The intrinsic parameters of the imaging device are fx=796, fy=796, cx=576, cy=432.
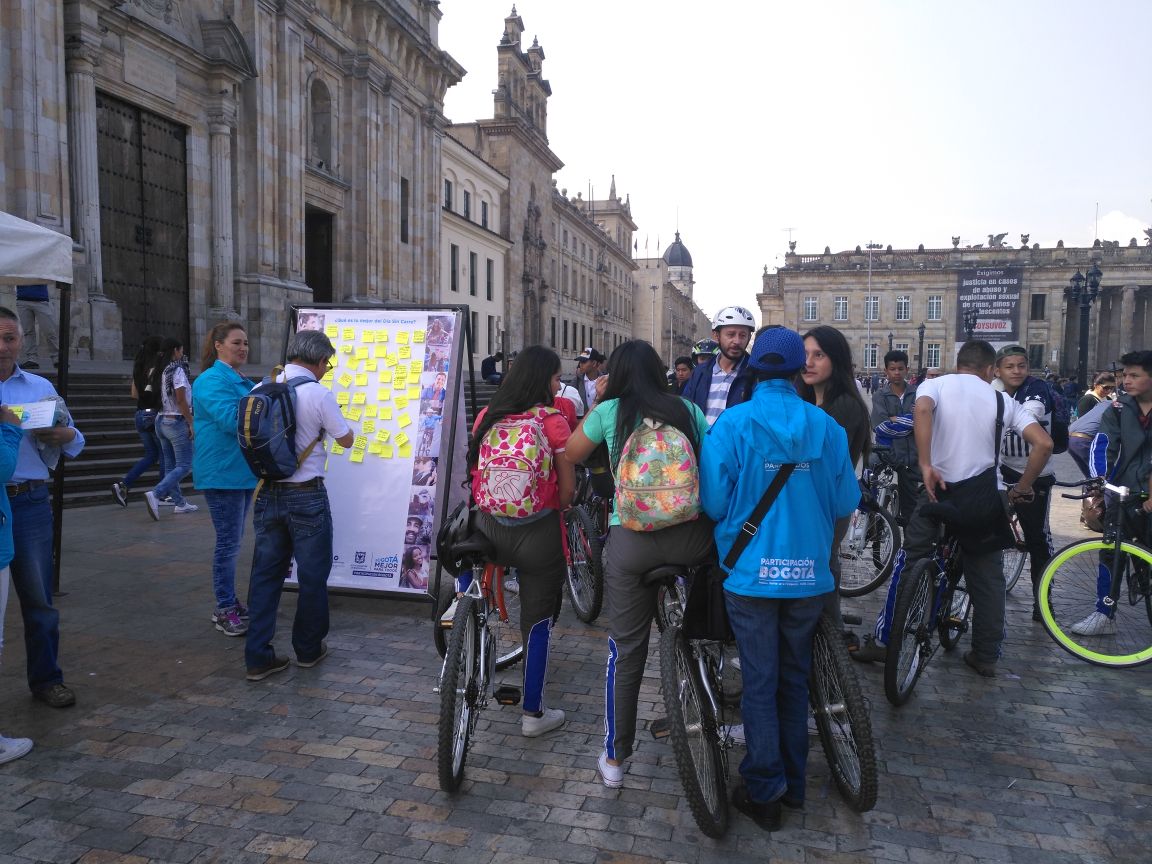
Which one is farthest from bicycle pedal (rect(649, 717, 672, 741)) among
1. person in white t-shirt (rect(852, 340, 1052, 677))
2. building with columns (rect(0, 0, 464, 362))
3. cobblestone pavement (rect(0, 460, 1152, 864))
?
building with columns (rect(0, 0, 464, 362))

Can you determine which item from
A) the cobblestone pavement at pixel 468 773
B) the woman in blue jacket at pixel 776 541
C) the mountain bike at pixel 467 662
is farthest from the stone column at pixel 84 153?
the woman in blue jacket at pixel 776 541

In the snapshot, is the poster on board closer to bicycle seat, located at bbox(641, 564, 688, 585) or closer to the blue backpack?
the blue backpack

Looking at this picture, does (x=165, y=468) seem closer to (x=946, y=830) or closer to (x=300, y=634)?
(x=300, y=634)

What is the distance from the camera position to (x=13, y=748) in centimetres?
357

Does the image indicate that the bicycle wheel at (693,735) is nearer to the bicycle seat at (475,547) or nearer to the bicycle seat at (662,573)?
the bicycle seat at (662,573)

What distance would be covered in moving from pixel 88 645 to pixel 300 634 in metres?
1.46

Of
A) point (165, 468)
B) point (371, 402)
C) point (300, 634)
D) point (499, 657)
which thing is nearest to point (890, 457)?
point (499, 657)

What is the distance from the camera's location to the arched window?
74.8 feet

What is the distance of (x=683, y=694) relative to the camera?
128 inches

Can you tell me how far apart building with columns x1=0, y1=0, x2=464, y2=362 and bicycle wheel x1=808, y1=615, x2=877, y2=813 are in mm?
13815

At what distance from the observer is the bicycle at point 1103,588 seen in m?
5.05

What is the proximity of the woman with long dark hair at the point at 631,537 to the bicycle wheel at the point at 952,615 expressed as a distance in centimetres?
247

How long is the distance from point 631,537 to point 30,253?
4570 mm

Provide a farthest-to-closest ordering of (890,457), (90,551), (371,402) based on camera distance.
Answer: (90,551), (890,457), (371,402)
